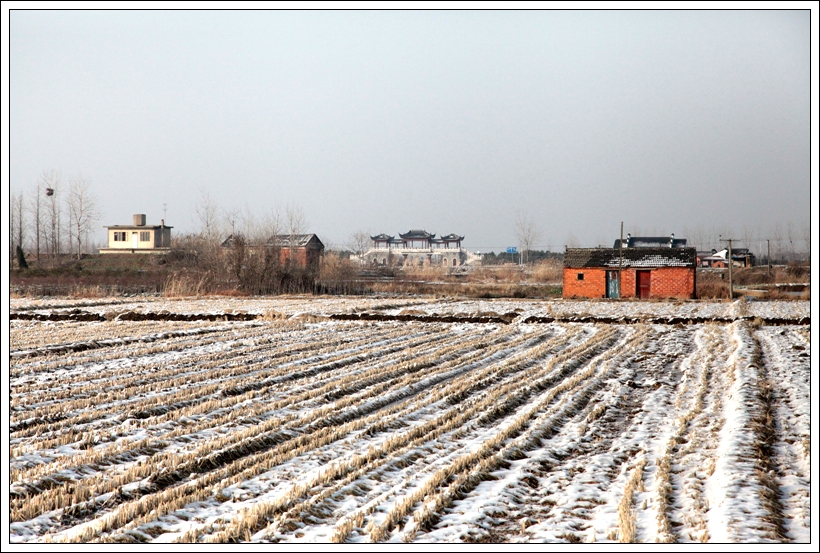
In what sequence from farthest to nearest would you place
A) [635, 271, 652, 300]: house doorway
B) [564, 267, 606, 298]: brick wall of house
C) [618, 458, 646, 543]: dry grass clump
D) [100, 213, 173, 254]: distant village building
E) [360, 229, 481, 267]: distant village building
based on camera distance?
[360, 229, 481, 267]: distant village building
[100, 213, 173, 254]: distant village building
[564, 267, 606, 298]: brick wall of house
[635, 271, 652, 300]: house doorway
[618, 458, 646, 543]: dry grass clump

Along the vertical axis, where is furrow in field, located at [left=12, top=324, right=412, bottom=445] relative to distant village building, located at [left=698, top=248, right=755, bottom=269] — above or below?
below

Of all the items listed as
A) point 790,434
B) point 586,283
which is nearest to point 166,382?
point 790,434

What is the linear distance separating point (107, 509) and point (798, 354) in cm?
1331

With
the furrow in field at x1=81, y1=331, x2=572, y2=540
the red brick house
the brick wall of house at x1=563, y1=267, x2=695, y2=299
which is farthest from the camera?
the red brick house

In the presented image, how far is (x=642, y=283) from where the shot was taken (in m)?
40.3

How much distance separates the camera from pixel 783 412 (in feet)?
28.3

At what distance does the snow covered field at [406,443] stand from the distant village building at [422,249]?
7913 centimetres

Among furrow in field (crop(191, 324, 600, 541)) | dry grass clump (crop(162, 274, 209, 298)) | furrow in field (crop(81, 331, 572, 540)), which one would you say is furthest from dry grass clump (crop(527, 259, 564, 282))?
furrow in field (crop(81, 331, 572, 540))

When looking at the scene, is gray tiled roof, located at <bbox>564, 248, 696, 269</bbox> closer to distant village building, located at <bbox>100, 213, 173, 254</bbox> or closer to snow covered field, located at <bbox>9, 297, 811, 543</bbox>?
snow covered field, located at <bbox>9, 297, 811, 543</bbox>

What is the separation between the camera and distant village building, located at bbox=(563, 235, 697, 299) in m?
39.2

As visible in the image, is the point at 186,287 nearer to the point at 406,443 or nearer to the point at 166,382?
the point at 166,382

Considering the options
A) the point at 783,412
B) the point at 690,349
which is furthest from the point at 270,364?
the point at 690,349

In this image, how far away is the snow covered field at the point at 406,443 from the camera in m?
5.01

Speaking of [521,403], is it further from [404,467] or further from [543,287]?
[543,287]
